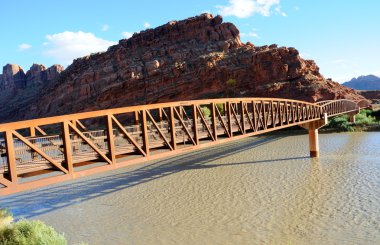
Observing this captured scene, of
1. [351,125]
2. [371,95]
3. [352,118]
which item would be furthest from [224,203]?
[371,95]

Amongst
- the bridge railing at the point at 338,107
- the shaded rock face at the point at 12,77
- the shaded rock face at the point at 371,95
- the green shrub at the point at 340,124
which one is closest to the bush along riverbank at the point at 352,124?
the green shrub at the point at 340,124

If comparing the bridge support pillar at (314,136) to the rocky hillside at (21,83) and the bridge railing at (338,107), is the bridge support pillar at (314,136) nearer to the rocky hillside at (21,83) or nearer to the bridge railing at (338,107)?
the bridge railing at (338,107)

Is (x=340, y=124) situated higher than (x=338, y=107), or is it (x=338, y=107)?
(x=338, y=107)

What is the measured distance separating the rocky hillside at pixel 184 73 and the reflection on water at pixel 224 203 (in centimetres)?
4548

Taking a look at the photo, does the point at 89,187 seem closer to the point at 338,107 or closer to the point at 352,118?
the point at 338,107

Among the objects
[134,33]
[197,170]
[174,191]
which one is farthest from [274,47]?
[174,191]

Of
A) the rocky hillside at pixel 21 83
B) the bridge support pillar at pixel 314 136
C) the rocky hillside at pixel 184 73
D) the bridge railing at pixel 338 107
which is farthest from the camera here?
the rocky hillside at pixel 21 83

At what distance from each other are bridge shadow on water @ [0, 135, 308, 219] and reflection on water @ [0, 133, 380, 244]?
0.06m

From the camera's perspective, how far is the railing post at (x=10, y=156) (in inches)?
332

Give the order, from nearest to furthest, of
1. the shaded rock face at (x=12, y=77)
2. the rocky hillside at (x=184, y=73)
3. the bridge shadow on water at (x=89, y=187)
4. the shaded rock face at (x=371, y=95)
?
the bridge shadow on water at (x=89, y=187)
the rocky hillside at (x=184, y=73)
the shaded rock face at (x=371, y=95)
the shaded rock face at (x=12, y=77)

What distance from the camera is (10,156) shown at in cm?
852

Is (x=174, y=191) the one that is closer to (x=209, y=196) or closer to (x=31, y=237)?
(x=209, y=196)

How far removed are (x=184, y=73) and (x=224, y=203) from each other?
6728 centimetres

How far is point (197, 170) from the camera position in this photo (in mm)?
24656
